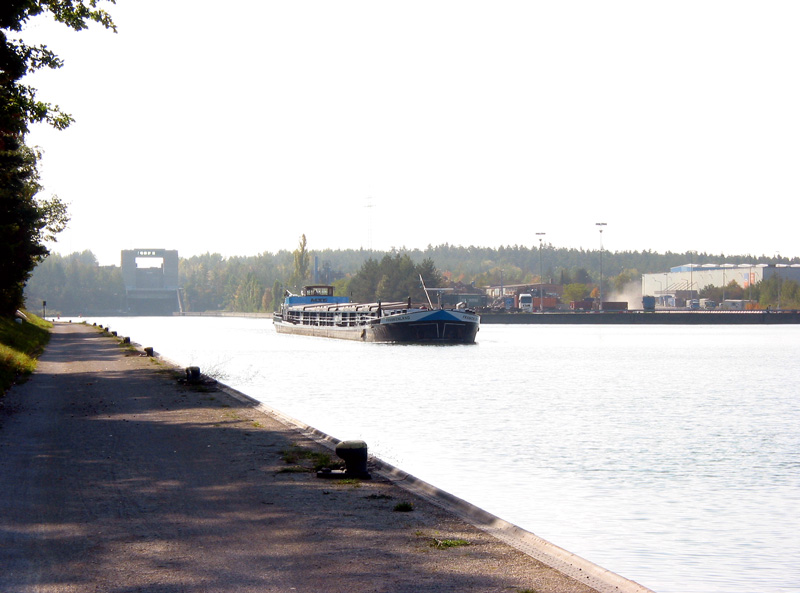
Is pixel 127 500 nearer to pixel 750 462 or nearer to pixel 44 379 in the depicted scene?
pixel 750 462

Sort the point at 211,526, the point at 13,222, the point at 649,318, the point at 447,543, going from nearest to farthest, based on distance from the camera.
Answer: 1. the point at 447,543
2. the point at 211,526
3. the point at 13,222
4. the point at 649,318

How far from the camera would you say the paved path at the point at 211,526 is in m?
9.14

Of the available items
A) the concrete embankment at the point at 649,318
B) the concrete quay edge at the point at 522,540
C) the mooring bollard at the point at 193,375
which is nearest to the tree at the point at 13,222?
the mooring bollard at the point at 193,375

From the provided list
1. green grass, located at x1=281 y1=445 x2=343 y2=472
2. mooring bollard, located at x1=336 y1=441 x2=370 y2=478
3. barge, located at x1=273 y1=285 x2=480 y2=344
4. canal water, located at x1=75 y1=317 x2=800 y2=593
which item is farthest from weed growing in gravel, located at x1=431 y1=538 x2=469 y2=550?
barge, located at x1=273 y1=285 x2=480 y2=344

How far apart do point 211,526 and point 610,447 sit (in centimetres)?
1461

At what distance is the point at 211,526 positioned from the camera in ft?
37.1

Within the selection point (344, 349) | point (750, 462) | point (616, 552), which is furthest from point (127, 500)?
point (344, 349)

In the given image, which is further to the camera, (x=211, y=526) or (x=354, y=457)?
(x=354, y=457)

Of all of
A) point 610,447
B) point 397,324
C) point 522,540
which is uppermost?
point 397,324

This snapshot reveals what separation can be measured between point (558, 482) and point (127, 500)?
916 centimetres

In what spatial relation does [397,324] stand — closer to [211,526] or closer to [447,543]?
[211,526]

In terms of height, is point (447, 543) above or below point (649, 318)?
below

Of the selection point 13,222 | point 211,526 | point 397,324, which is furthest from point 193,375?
point 397,324

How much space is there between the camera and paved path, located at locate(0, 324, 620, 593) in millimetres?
9141
